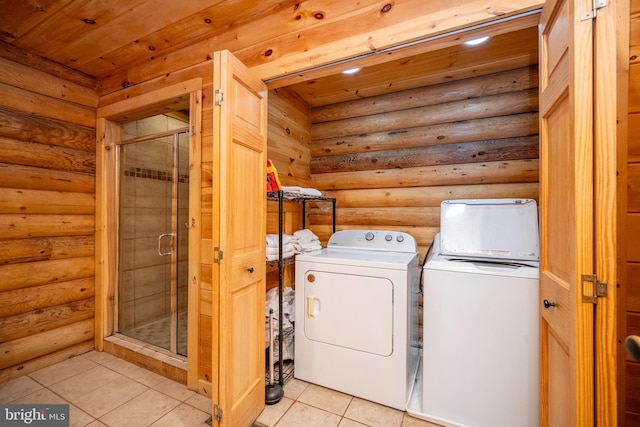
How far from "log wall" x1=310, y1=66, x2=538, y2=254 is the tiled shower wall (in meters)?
1.39

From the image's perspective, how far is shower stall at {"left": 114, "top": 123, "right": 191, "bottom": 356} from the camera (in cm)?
234

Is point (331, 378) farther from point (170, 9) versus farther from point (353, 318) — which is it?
point (170, 9)

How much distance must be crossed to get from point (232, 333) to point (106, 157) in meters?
2.05

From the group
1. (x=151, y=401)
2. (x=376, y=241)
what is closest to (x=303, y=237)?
(x=376, y=241)

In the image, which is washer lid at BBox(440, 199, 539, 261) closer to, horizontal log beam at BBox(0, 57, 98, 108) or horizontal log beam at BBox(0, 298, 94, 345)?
horizontal log beam at BBox(0, 298, 94, 345)

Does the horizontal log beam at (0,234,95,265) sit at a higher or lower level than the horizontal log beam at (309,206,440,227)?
lower

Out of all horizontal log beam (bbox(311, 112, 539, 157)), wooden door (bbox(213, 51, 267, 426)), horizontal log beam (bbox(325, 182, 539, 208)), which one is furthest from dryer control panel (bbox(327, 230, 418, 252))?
wooden door (bbox(213, 51, 267, 426))

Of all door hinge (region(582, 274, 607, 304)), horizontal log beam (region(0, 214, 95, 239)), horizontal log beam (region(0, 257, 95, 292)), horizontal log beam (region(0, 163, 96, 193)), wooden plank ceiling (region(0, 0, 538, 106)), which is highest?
wooden plank ceiling (region(0, 0, 538, 106))

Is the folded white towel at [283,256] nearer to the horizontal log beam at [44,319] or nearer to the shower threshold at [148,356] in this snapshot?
the shower threshold at [148,356]

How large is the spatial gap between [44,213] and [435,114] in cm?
324

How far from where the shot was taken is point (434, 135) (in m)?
2.40

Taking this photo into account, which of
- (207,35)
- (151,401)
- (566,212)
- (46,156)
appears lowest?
(151,401)

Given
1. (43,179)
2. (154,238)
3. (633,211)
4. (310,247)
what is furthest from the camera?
(154,238)

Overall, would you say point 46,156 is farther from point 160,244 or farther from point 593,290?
point 593,290
